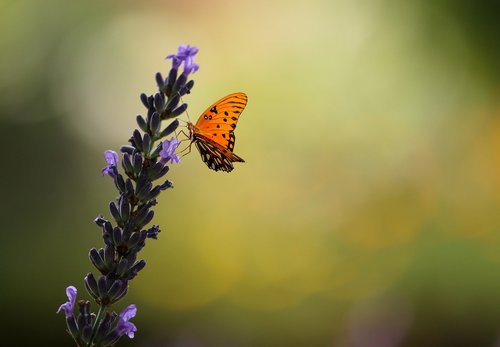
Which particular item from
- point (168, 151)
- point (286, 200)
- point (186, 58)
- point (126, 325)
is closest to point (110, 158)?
point (168, 151)

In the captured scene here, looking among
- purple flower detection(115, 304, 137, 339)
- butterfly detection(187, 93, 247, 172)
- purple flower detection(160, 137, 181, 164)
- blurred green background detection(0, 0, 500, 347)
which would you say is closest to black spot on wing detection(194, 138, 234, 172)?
butterfly detection(187, 93, 247, 172)

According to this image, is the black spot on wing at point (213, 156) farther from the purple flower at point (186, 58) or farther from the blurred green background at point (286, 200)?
the blurred green background at point (286, 200)

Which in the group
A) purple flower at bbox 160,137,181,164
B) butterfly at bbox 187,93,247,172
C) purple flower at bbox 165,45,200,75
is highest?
butterfly at bbox 187,93,247,172

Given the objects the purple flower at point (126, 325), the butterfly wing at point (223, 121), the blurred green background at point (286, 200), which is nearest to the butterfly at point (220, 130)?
the butterfly wing at point (223, 121)

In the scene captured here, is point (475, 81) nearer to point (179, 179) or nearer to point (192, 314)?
point (179, 179)

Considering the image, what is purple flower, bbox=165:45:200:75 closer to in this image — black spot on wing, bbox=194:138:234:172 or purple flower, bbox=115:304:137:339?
black spot on wing, bbox=194:138:234:172

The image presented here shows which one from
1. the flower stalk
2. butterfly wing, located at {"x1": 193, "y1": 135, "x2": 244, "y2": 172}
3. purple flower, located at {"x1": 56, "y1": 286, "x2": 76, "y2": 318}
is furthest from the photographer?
butterfly wing, located at {"x1": 193, "y1": 135, "x2": 244, "y2": 172}

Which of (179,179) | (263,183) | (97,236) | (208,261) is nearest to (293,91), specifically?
(263,183)
